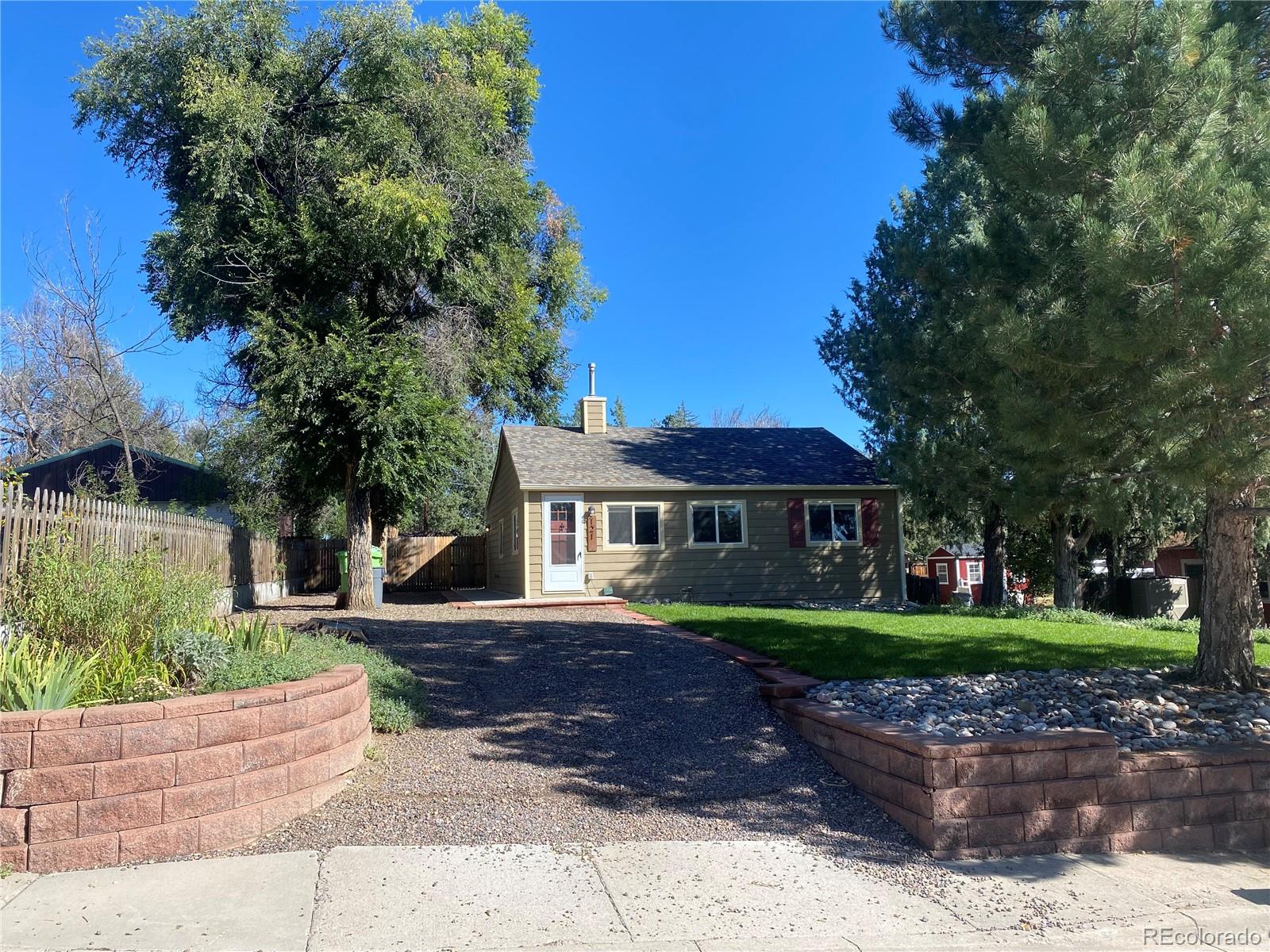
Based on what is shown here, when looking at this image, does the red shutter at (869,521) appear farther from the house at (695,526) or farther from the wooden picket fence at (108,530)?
the wooden picket fence at (108,530)

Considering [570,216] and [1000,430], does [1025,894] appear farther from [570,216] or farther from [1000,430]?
[570,216]

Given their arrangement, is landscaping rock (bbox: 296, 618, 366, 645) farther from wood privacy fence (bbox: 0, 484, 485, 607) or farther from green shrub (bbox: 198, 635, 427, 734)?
wood privacy fence (bbox: 0, 484, 485, 607)

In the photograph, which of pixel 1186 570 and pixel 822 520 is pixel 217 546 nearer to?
pixel 822 520

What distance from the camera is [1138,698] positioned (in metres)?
7.17

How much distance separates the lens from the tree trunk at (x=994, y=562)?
1852 centimetres

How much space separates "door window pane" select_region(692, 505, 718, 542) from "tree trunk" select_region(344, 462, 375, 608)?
6.84 meters

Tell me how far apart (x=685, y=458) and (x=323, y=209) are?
927cm

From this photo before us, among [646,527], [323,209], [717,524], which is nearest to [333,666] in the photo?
[323,209]

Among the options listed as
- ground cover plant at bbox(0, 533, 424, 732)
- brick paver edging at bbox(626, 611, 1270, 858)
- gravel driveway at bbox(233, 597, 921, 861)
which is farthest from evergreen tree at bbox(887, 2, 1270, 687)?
ground cover plant at bbox(0, 533, 424, 732)

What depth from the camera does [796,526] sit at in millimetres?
18766

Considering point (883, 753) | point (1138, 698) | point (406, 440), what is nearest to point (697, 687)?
point (883, 753)

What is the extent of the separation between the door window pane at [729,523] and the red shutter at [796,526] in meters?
1.13

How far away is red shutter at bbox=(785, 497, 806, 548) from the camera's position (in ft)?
61.5

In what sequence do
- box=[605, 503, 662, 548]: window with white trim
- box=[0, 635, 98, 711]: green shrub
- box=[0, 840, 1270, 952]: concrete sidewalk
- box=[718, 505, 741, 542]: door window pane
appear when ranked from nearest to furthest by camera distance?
box=[0, 840, 1270, 952]: concrete sidewalk → box=[0, 635, 98, 711]: green shrub → box=[605, 503, 662, 548]: window with white trim → box=[718, 505, 741, 542]: door window pane
